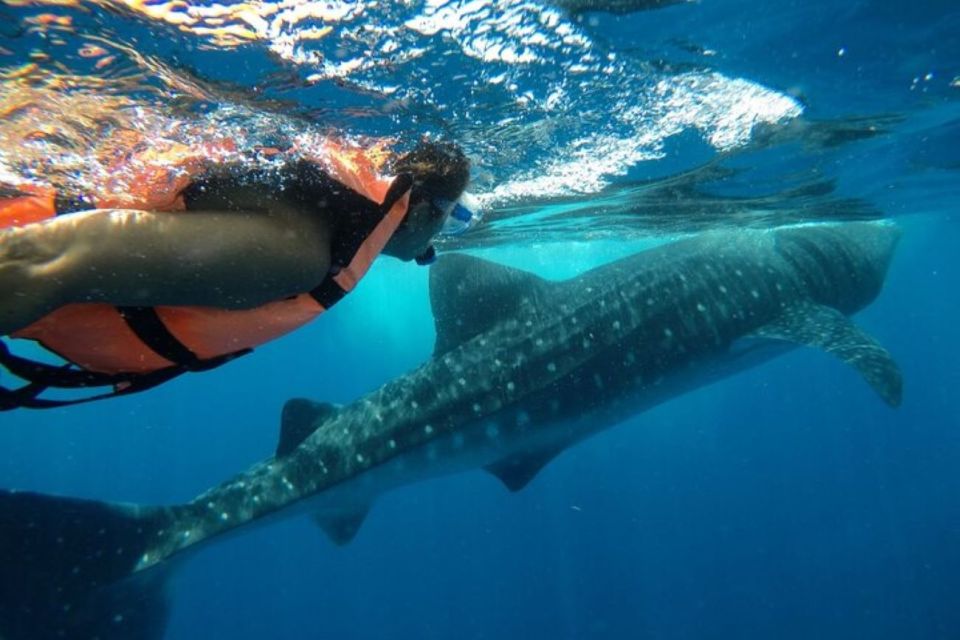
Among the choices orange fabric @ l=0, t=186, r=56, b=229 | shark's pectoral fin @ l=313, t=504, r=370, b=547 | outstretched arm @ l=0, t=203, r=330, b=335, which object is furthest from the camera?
shark's pectoral fin @ l=313, t=504, r=370, b=547

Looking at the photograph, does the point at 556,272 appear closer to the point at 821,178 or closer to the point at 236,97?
the point at 821,178

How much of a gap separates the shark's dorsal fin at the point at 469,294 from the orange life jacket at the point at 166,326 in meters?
4.49

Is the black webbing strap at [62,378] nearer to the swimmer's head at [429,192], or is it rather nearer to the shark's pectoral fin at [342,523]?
the swimmer's head at [429,192]

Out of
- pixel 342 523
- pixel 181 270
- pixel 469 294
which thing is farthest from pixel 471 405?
pixel 181 270

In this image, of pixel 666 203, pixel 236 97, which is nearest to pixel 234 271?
pixel 236 97

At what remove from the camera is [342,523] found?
25.4 feet

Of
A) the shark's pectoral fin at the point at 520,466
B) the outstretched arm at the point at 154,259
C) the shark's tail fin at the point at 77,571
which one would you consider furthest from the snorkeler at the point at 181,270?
the shark's pectoral fin at the point at 520,466

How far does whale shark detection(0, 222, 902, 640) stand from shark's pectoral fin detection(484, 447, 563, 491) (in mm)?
20

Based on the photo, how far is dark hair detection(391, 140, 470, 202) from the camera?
347 cm

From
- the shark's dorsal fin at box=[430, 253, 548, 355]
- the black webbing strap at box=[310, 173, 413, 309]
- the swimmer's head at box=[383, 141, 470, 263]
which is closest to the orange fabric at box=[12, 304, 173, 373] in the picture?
the black webbing strap at box=[310, 173, 413, 309]

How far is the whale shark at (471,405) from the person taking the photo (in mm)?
6145

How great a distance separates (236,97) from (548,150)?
5.12m

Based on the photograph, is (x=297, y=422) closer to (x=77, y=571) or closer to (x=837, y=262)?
(x=77, y=571)

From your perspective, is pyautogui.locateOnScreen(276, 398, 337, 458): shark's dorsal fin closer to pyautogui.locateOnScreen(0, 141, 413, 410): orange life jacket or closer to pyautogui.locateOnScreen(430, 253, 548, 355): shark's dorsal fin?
pyautogui.locateOnScreen(430, 253, 548, 355): shark's dorsal fin
